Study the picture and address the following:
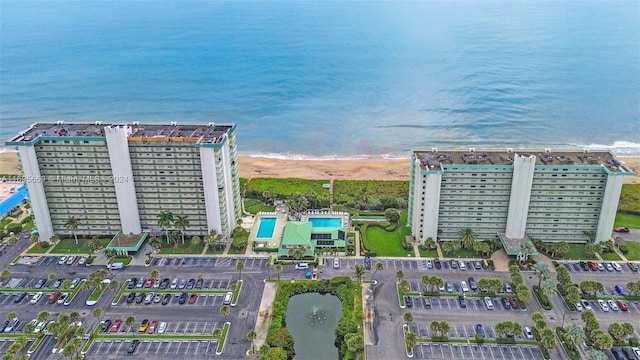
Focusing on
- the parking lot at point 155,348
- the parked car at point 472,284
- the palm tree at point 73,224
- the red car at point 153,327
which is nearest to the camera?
the parking lot at point 155,348

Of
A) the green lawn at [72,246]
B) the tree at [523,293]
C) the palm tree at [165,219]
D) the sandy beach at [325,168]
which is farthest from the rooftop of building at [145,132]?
the tree at [523,293]

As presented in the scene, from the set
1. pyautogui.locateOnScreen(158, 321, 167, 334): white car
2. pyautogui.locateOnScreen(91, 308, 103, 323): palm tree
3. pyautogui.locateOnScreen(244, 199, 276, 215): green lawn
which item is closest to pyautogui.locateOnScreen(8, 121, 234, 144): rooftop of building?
pyautogui.locateOnScreen(244, 199, 276, 215): green lawn

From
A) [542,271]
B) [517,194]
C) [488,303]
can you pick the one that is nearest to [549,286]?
[542,271]

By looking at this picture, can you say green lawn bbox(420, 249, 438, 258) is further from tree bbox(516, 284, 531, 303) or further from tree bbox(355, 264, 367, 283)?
tree bbox(516, 284, 531, 303)

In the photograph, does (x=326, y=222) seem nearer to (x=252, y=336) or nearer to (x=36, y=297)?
(x=252, y=336)

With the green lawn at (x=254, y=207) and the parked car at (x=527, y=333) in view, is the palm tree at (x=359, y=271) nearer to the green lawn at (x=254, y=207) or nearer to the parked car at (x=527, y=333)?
the parked car at (x=527, y=333)
